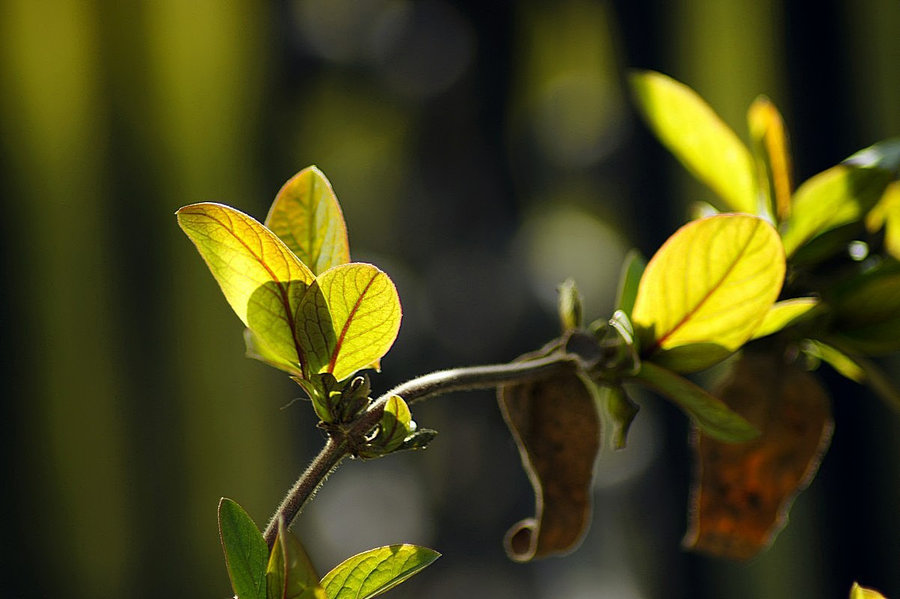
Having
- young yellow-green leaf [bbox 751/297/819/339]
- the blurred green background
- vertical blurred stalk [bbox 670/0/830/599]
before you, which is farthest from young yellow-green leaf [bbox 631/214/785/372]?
vertical blurred stalk [bbox 670/0/830/599]

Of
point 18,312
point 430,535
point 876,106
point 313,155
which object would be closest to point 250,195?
point 313,155

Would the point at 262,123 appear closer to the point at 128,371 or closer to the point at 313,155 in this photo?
the point at 313,155

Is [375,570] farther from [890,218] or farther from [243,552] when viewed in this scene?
[890,218]

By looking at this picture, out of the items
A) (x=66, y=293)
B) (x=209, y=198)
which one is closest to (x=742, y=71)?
(x=209, y=198)

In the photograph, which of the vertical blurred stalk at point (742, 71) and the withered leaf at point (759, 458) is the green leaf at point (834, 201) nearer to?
the withered leaf at point (759, 458)

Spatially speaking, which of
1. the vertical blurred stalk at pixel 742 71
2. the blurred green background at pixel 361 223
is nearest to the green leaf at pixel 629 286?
the blurred green background at pixel 361 223

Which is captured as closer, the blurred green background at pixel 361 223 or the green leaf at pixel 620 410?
the green leaf at pixel 620 410
